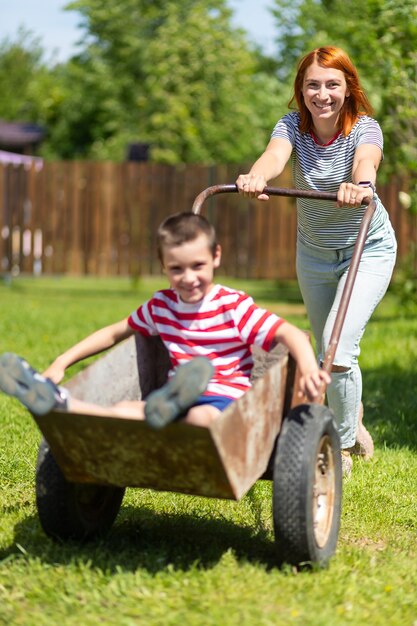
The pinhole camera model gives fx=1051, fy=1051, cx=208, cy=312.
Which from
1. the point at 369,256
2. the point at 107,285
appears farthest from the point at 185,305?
the point at 107,285

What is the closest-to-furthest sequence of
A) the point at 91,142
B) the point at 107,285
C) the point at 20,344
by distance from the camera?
the point at 20,344
the point at 107,285
the point at 91,142

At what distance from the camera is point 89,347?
361cm

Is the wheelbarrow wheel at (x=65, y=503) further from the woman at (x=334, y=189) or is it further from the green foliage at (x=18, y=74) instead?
the green foliage at (x=18, y=74)

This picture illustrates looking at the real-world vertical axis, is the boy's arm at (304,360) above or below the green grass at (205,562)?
above

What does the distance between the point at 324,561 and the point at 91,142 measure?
3156cm

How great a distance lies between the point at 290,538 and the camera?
3.25 meters

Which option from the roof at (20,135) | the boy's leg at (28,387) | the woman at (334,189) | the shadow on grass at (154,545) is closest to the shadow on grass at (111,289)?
the woman at (334,189)

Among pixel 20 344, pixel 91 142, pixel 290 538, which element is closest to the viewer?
pixel 290 538

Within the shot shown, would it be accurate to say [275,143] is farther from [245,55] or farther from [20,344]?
[245,55]

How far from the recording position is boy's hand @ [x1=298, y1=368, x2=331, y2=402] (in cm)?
338

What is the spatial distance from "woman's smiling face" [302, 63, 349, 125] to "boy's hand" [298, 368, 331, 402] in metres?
1.27

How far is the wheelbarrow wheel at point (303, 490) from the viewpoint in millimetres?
3227

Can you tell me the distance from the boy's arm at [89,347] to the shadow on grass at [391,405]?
83.6 inches

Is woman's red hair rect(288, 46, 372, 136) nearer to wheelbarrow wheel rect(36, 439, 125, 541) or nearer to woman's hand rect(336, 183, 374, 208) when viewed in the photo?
woman's hand rect(336, 183, 374, 208)
